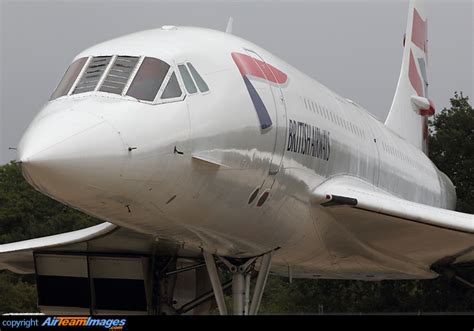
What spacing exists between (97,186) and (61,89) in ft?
5.32

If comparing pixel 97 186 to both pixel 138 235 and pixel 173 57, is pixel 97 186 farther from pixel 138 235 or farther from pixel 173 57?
pixel 138 235

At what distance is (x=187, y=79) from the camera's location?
34.4 ft

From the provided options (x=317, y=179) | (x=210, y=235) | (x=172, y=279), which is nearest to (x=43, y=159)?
(x=210, y=235)

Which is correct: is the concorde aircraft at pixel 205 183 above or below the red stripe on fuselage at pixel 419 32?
below

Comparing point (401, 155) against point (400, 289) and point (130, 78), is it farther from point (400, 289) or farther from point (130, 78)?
point (400, 289)

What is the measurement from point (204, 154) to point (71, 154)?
1697mm

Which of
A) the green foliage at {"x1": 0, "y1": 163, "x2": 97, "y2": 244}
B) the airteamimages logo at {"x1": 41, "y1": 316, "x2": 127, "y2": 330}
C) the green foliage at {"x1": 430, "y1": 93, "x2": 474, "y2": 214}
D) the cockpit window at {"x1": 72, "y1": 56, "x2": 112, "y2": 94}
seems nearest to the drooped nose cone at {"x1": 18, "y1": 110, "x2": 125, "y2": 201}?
the cockpit window at {"x1": 72, "y1": 56, "x2": 112, "y2": 94}

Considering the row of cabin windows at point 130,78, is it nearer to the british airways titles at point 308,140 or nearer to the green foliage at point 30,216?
the british airways titles at point 308,140

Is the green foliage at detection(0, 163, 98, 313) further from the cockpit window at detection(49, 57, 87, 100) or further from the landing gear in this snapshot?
the cockpit window at detection(49, 57, 87, 100)

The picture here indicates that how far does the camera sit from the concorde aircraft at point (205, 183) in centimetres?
945

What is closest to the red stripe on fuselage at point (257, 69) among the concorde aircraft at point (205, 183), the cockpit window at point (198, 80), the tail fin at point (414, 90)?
the concorde aircraft at point (205, 183)

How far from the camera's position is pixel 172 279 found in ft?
49.1

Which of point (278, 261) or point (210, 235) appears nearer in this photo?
point (210, 235)

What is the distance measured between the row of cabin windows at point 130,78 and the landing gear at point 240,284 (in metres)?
2.93
